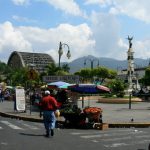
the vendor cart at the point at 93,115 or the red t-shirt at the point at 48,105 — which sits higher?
the red t-shirt at the point at 48,105

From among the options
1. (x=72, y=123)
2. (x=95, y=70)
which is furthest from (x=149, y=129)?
(x=95, y=70)

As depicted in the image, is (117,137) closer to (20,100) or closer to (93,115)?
(93,115)

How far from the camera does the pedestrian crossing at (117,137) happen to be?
14273 mm

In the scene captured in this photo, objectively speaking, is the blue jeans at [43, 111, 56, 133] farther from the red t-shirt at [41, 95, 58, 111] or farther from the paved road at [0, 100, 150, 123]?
the paved road at [0, 100, 150, 123]

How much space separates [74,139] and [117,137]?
5.07ft

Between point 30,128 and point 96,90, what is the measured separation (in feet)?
22.1

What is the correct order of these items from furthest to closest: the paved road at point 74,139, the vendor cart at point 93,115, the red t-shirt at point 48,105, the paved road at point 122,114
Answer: the paved road at point 122,114
the vendor cart at point 93,115
the red t-shirt at point 48,105
the paved road at point 74,139

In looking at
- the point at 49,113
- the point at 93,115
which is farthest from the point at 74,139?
the point at 93,115

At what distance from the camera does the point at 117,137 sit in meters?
15.8

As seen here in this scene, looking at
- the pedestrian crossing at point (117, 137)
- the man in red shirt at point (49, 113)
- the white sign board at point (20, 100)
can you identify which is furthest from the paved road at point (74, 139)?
the white sign board at point (20, 100)

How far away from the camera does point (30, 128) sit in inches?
726

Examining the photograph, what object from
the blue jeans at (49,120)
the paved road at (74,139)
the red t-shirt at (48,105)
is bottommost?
the paved road at (74,139)

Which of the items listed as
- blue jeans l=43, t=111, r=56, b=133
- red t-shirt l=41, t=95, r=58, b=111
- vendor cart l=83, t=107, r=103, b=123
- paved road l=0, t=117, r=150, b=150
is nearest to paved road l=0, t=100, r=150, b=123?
vendor cart l=83, t=107, r=103, b=123

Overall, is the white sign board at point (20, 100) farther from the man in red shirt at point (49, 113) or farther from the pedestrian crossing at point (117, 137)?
the man in red shirt at point (49, 113)
